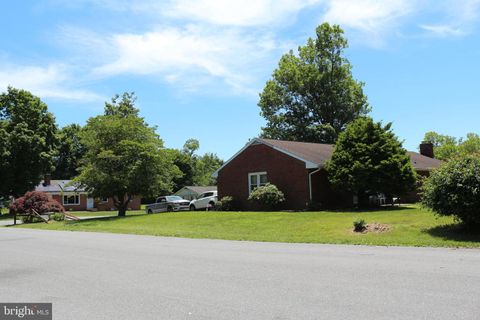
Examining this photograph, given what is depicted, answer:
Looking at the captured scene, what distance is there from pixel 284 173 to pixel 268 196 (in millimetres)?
2168

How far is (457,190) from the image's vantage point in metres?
15.9

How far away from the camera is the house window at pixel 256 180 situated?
33094 millimetres

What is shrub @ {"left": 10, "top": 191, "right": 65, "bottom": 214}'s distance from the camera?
114 feet

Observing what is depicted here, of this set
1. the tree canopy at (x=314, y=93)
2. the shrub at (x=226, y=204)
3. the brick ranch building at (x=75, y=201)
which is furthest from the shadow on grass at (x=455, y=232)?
the brick ranch building at (x=75, y=201)

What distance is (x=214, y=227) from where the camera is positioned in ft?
77.5

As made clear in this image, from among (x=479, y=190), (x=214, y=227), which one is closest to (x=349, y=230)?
(x=479, y=190)

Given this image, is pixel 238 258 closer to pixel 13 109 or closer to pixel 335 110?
pixel 335 110

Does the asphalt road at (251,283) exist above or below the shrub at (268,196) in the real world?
below

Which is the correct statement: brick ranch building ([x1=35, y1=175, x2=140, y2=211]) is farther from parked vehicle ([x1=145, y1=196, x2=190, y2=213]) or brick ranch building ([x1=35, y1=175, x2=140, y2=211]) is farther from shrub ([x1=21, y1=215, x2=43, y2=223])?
shrub ([x1=21, y1=215, x2=43, y2=223])

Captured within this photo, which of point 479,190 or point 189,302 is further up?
point 479,190

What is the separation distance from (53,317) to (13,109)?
55402mm

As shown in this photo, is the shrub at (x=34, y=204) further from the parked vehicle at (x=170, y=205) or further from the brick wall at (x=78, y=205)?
the brick wall at (x=78, y=205)

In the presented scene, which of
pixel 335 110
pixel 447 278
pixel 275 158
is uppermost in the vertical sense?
pixel 335 110

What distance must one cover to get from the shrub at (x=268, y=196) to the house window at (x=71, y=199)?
1484 inches
